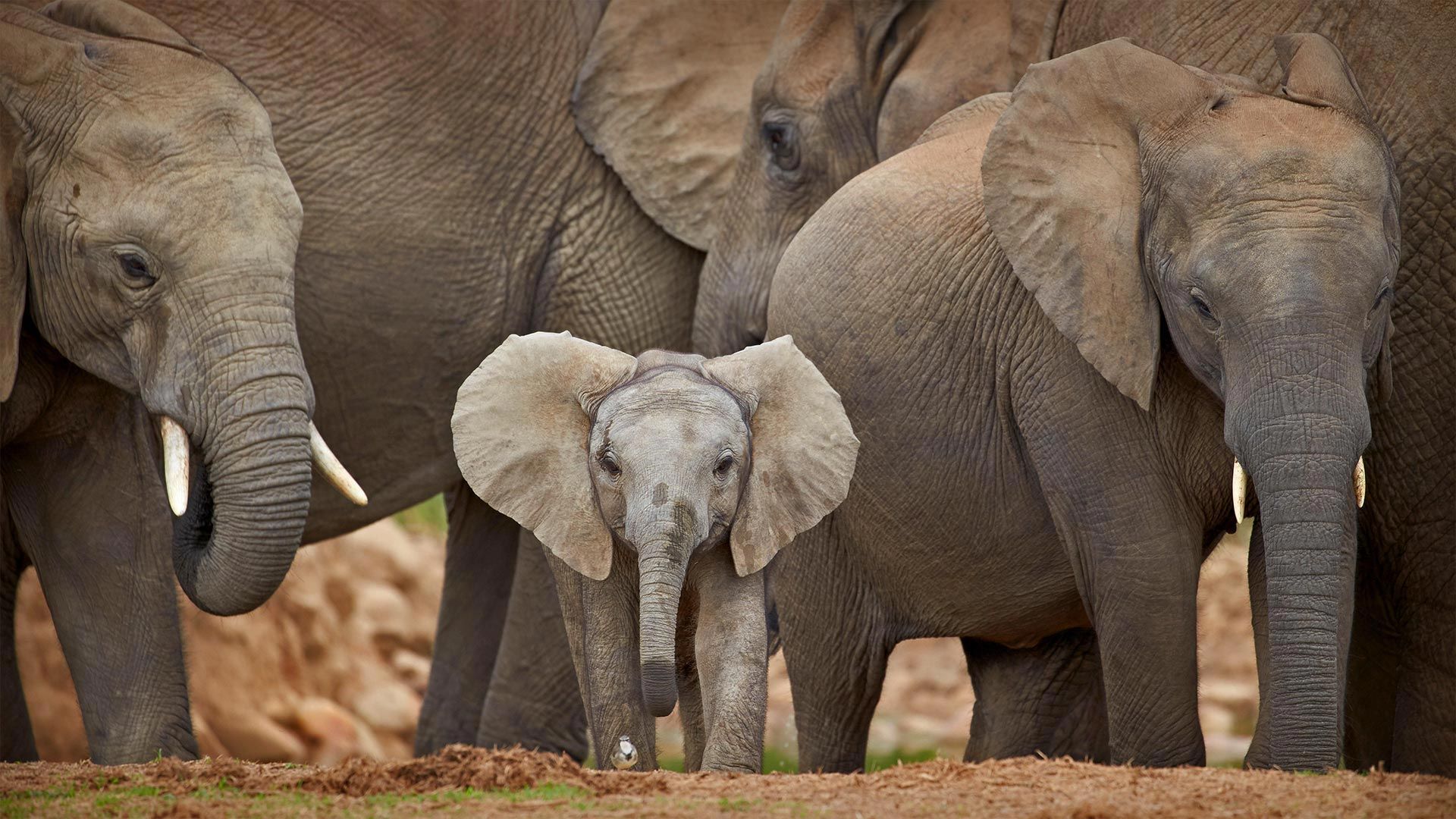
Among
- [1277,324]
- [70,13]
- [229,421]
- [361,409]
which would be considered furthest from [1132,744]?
[70,13]

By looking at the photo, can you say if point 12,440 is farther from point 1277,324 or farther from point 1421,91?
point 1421,91

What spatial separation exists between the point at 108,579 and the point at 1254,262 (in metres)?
2.99

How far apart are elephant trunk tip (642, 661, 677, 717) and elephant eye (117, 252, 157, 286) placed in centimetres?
179

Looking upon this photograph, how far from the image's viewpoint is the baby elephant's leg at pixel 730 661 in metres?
5.10

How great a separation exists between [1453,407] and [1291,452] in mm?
980

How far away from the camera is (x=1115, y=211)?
217 inches

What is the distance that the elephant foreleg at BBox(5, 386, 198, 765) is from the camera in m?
5.97

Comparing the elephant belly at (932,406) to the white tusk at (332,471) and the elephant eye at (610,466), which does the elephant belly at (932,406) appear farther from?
the white tusk at (332,471)

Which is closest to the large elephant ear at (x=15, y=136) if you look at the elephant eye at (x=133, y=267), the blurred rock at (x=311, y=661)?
the elephant eye at (x=133, y=267)

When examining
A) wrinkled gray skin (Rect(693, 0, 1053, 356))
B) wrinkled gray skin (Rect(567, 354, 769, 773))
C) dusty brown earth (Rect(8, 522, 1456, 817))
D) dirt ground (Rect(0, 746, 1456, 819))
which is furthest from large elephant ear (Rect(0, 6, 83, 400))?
wrinkled gray skin (Rect(693, 0, 1053, 356))

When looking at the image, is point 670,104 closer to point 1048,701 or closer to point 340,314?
point 340,314

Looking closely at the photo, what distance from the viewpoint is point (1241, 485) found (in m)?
5.18

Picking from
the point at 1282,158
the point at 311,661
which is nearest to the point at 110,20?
the point at 1282,158

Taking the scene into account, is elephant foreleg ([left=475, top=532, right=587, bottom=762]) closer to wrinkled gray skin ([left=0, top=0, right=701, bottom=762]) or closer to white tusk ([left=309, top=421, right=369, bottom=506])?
wrinkled gray skin ([left=0, top=0, right=701, bottom=762])
